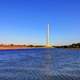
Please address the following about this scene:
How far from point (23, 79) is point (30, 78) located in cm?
68

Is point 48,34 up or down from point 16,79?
up

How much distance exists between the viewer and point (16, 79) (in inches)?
687

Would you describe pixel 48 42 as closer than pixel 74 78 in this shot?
No

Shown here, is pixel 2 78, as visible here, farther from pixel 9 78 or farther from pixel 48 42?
pixel 48 42

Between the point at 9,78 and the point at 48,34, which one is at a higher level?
the point at 48,34

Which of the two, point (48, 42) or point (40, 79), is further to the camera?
point (48, 42)

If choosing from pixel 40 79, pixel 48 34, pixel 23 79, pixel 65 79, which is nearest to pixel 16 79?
pixel 23 79

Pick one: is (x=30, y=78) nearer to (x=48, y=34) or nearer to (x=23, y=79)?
(x=23, y=79)

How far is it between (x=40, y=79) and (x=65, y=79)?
6.00 feet

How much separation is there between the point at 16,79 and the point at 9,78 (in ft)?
2.63

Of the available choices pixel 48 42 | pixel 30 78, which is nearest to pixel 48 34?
pixel 48 42

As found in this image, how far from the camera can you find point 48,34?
142125 millimetres

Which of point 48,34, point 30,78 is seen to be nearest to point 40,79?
point 30,78

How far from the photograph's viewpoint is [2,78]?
59.1ft
